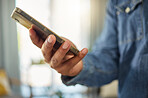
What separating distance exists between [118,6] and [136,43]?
0.59ft

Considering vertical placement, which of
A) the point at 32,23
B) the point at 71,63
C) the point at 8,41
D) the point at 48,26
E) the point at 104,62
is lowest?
the point at 8,41

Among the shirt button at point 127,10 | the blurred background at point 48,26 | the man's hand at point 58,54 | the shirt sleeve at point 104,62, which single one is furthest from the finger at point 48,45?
the blurred background at point 48,26

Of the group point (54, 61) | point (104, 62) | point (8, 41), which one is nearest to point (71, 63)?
point (54, 61)

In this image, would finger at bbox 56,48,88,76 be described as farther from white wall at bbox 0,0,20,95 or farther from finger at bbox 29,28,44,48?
white wall at bbox 0,0,20,95

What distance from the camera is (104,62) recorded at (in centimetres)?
70

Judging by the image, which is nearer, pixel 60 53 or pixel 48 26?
pixel 60 53

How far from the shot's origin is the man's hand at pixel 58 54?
1.37 feet

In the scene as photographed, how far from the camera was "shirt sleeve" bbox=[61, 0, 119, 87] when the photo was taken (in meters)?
0.61

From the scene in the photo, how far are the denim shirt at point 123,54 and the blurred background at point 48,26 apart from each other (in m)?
2.70

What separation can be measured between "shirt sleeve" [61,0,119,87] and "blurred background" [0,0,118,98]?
8.84 feet

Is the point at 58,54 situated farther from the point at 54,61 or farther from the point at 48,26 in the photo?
the point at 48,26

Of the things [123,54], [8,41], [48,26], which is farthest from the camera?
[48,26]

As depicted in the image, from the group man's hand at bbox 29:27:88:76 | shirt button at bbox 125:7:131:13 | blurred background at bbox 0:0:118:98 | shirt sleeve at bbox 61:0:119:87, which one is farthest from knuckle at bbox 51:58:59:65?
blurred background at bbox 0:0:118:98

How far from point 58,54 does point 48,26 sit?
3.30m
